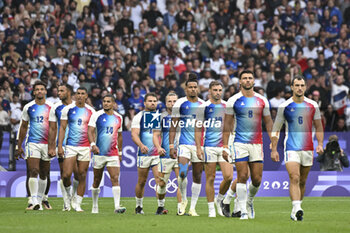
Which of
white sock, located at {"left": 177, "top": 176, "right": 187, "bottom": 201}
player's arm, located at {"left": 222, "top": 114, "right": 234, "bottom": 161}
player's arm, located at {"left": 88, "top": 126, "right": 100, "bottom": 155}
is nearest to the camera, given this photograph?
player's arm, located at {"left": 222, "top": 114, "right": 234, "bottom": 161}

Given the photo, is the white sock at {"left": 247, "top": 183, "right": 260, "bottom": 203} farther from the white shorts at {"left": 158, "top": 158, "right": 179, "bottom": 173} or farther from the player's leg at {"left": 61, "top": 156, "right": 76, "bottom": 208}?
the player's leg at {"left": 61, "top": 156, "right": 76, "bottom": 208}

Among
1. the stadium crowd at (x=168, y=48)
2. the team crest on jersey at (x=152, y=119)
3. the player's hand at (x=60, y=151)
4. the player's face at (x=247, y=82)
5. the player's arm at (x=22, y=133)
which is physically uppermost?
the stadium crowd at (x=168, y=48)

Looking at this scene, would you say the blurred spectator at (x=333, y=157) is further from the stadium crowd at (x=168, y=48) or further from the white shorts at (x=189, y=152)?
the white shorts at (x=189, y=152)

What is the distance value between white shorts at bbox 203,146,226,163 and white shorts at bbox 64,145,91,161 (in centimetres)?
339

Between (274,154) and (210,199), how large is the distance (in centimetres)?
174

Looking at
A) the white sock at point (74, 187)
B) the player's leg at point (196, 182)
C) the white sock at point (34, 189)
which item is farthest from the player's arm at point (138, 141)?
the white sock at point (34, 189)

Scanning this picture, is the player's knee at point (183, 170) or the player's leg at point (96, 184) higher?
the player's knee at point (183, 170)

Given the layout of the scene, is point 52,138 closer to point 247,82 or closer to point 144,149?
point 144,149

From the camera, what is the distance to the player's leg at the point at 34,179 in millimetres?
16816

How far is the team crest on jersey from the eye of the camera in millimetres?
16281

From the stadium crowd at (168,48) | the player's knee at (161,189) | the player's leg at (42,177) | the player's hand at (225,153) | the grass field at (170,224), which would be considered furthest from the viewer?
the stadium crowd at (168,48)

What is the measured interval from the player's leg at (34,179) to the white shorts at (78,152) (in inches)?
26.8

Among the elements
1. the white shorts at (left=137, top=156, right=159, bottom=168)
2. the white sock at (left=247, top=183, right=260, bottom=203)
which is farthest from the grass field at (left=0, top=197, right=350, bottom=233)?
the white shorts at (left=137, top=156, right=159, bottom=168)

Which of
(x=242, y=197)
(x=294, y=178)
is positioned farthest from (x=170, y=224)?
(x=294, y=178)
